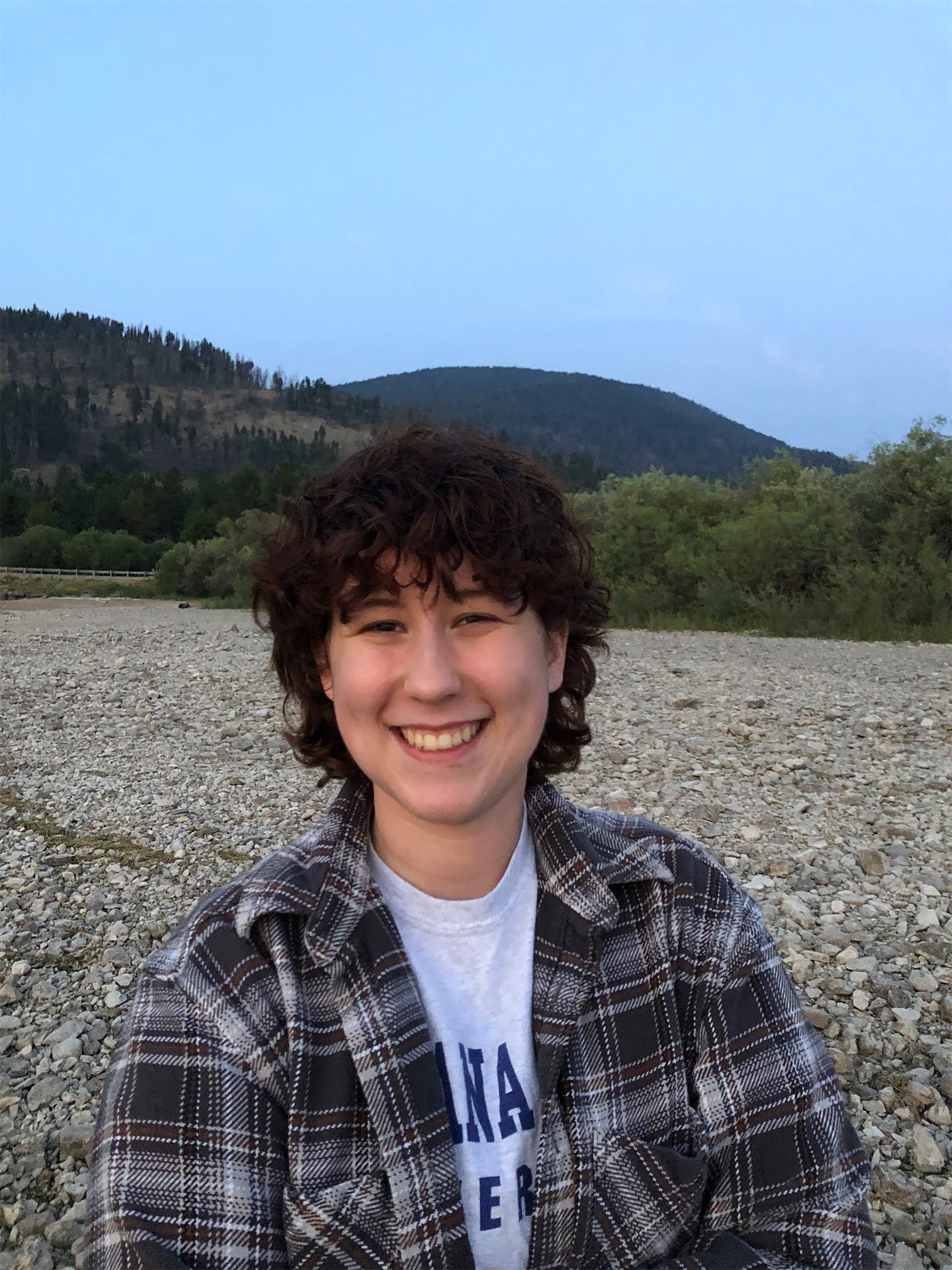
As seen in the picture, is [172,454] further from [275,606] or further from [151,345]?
[275,606]

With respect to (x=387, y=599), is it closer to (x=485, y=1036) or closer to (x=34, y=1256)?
(x=485, y=1036)

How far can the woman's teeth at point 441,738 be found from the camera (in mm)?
1398

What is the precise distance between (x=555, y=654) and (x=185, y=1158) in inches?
35.7

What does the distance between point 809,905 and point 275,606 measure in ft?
12.3

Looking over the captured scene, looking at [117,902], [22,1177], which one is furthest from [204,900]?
[117,902]

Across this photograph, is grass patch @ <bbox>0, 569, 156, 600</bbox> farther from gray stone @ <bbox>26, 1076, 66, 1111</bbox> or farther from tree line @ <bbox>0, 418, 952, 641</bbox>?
gray stone @ <bbox>26, 1076, 66, 1111</bbox>

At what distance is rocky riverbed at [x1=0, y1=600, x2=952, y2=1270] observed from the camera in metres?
2.87

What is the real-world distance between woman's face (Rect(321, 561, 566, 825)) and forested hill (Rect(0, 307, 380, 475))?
88.8 meters

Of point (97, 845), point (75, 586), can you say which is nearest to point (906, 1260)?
point (97, 845)

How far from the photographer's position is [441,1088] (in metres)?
1.28

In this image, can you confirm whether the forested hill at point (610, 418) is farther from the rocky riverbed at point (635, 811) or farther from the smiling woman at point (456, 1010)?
the smiling woman at point (456, 1010)

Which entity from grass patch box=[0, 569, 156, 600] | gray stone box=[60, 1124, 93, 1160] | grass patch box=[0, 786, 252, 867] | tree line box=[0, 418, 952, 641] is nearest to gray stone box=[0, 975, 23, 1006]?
gray stone box=[60, 1124, 93, 1160]

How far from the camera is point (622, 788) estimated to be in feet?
21.6

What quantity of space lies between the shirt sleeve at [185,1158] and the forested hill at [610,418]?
104m
